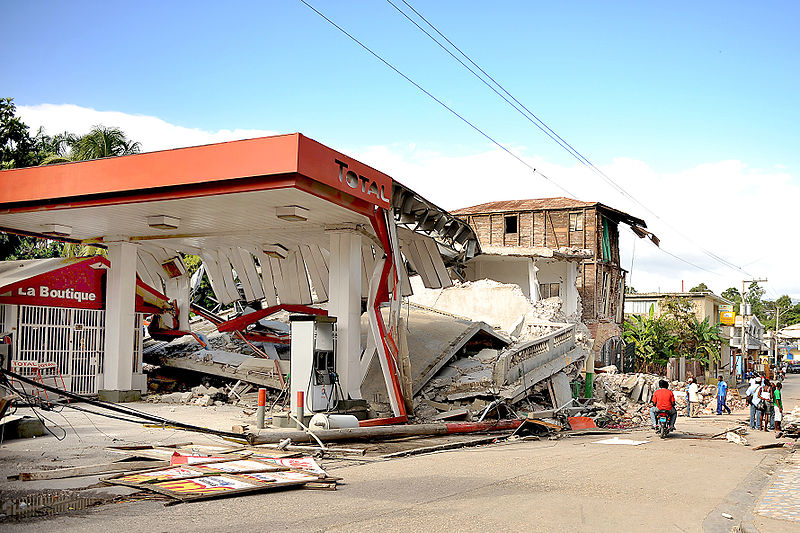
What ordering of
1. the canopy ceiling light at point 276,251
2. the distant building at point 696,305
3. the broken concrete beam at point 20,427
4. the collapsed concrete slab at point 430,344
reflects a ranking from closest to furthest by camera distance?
1. the broken concrete beam at point 20,427
2. the collapsed concrete slab at point 430,344
3. the canopy ceiling light at point 276,251
4. the distant building at point 696,305

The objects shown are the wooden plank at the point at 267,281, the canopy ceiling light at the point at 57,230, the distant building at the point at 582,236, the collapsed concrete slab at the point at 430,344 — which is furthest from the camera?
the distant building at the point at 582,236

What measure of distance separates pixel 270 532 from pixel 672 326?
A: 44.2 m

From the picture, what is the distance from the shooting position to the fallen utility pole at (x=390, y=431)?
12.6 meters

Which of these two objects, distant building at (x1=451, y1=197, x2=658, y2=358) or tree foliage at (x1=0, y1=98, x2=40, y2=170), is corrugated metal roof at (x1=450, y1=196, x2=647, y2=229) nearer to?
distant building at (x1=451, y1=197, x2=658, y2=358)

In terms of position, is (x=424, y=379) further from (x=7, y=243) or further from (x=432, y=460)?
(x=7, y=243)

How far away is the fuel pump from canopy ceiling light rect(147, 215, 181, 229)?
3.57 m

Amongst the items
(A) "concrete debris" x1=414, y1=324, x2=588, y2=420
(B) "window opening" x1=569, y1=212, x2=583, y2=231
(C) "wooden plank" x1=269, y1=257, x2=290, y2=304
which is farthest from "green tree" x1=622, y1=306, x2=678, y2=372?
(C) "wooden plank" x1=269, y1=257, x2=290, y2=304

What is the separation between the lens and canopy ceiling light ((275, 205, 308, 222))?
48.6ft

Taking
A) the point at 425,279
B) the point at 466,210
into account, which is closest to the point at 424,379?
the point at 425,279

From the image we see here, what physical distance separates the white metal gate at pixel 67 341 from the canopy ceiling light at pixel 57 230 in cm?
193

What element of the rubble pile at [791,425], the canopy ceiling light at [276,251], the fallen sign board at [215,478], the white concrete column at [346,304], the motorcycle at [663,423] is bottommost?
the rubble pile at [791,425]

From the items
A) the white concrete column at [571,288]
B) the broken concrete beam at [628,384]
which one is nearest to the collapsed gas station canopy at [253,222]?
the broken concrete beam at [628,384]

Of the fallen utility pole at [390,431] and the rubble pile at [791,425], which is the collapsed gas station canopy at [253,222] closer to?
the fallen utility pole at [390,431]

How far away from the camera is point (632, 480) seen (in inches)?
421
